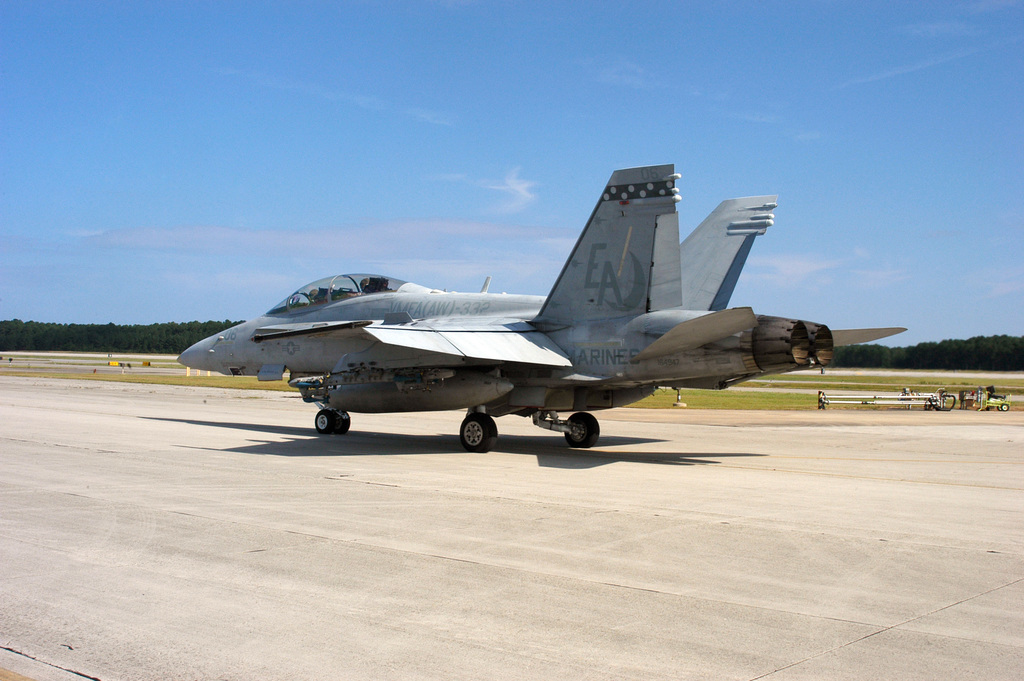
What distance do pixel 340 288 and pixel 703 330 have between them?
912 centimetres

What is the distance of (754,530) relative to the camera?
8.08 m

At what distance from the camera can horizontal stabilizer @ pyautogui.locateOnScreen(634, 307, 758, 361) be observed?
11.9 m

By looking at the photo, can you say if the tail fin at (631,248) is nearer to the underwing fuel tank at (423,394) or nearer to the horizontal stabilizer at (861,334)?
the underwing fuel tank at (423,394)

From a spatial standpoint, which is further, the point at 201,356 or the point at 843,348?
the point at 843,348

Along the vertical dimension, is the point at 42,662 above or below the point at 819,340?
below

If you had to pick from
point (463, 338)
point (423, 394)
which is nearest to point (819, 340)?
point (463, 338)

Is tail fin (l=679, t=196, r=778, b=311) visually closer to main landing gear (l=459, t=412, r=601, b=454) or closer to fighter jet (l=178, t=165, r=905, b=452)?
fighter jet (l=178, t=165, r=905, b=452)

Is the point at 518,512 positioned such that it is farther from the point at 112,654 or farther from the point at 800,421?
the point at 800,421

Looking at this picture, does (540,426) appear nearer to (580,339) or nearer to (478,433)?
(478,433)

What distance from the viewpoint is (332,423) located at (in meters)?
18.3

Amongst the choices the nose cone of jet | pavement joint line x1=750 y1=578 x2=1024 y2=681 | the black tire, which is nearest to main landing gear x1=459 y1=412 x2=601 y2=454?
the black tire

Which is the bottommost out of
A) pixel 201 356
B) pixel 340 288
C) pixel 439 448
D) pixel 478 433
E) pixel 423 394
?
pixel 439 448

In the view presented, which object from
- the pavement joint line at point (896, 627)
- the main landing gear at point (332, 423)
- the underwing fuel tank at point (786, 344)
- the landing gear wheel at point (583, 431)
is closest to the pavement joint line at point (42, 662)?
the pavement joint line at point (896, 627)

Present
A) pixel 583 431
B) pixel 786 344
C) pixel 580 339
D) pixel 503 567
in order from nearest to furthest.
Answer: pixel 503 567
pixel 786 344
pixel 580 339
pixel 583 431
